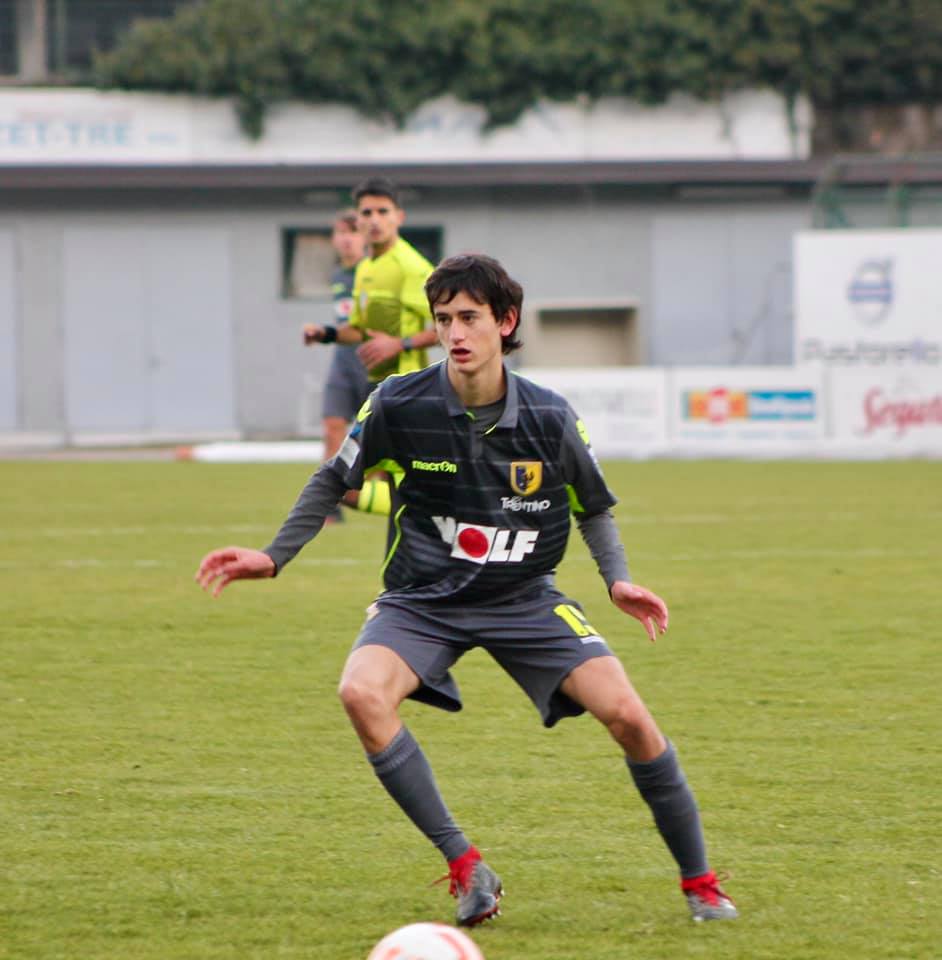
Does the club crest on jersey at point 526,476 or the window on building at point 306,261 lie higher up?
the window on building at point 306,261

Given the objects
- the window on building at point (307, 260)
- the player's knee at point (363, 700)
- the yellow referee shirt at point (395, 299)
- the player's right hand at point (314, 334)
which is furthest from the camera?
the window on building at point (307, 260)

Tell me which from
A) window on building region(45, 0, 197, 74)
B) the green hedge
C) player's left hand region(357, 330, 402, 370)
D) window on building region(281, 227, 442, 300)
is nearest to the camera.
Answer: player's left hand region(357, 330, 402, 370)

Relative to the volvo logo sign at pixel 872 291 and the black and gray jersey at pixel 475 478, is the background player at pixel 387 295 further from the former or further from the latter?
the volvo logo sign at pixel 872 291

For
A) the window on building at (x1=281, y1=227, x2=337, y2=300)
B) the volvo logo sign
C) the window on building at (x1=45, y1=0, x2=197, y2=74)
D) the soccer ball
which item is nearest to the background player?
the soccer ball

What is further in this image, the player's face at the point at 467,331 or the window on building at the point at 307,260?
the window on building at the point at 307,260

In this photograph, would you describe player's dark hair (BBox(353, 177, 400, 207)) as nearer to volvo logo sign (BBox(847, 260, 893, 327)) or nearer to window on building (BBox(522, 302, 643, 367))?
volvo logo sign (BBox(847, 260, 893, 327))

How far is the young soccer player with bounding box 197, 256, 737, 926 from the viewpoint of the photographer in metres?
4.56

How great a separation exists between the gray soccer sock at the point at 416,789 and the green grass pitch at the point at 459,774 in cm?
19

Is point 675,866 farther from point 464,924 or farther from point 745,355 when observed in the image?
point 745,355

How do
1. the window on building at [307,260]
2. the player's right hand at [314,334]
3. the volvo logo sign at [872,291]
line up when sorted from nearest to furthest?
the player's right hand at [314,334] → the volvo logo sign at [872,291] → the window on building at [307,260]

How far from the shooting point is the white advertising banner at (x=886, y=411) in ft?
71.9

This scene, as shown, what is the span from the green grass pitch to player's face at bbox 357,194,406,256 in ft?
6.64

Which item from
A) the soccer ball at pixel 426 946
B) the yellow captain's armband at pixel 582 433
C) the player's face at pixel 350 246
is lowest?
the soccer ball at pixel 426 946

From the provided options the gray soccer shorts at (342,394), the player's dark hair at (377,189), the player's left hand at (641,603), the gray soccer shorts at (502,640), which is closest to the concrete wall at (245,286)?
the gray soccer shorts at (342,394)
